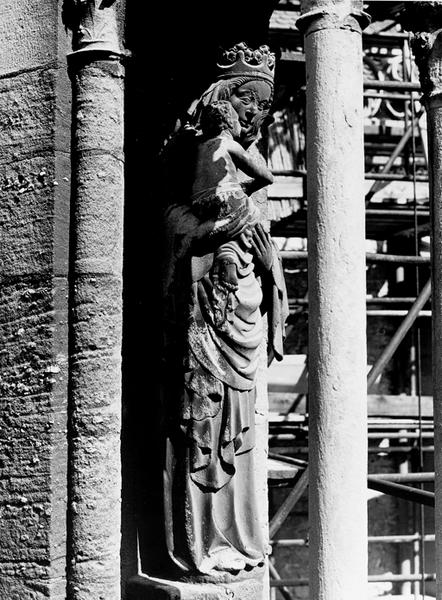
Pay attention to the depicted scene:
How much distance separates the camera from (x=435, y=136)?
19.0 feet

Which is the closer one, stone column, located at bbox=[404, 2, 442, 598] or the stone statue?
the stone statue

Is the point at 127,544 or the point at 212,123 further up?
the point at 212,123

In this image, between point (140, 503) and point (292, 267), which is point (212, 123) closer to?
point (140, 503)

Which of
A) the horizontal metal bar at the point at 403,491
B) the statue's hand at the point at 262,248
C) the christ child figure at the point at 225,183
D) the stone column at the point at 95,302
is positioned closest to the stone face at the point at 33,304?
the stone column at the point at 95,302

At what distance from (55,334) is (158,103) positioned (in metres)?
1.32

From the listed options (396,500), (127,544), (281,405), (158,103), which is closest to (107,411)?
(127,544)

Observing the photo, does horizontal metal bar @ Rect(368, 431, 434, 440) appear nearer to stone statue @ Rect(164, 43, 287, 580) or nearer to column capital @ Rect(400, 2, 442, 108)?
column capital @ Rect(400, 2, 442, 108)

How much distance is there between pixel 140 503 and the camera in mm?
4715

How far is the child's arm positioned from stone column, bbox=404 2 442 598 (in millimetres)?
1261

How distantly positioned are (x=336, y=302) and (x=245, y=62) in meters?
1.09

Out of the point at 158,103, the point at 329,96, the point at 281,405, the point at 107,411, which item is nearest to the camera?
the point at 107,411

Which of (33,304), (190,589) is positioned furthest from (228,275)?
(190,589)

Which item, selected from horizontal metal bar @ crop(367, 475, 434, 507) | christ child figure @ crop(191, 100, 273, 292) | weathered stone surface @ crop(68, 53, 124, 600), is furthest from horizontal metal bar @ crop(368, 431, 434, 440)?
weathered stone surface @ crop(68, 53, 124, 600)

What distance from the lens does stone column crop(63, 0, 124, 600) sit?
165 inches
